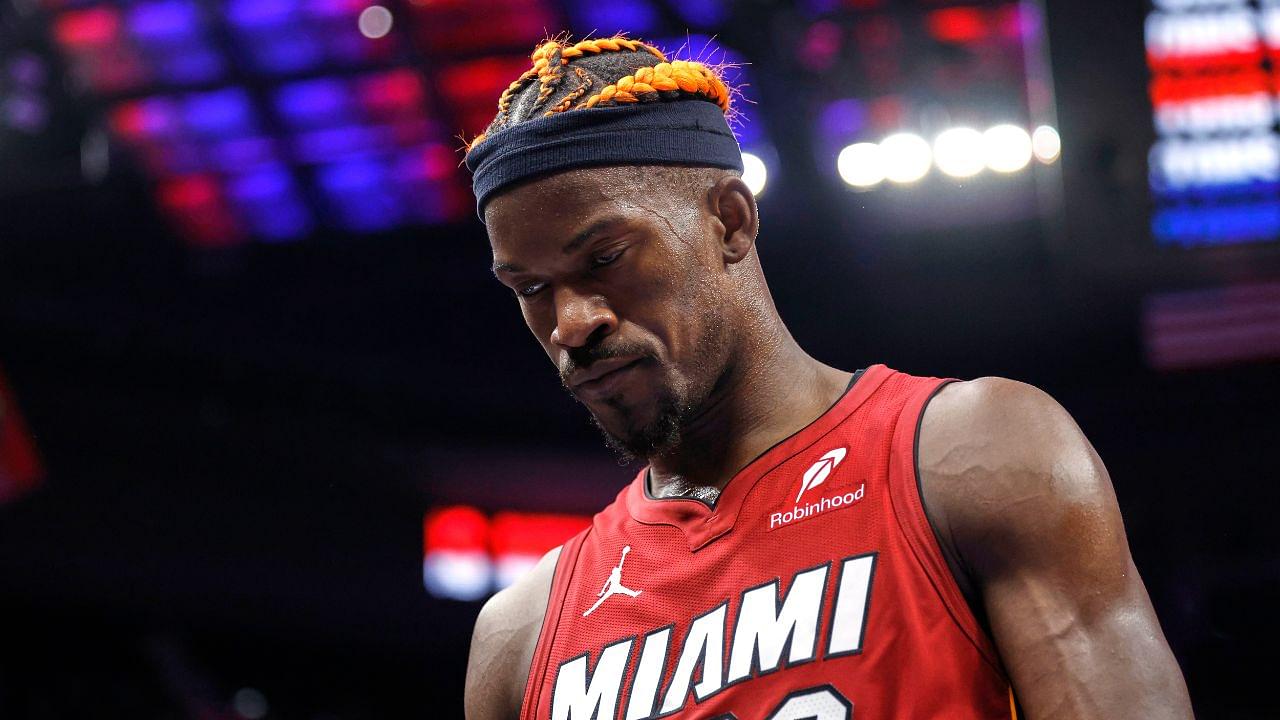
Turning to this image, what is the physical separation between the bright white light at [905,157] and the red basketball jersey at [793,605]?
5.02m

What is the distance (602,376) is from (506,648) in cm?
59

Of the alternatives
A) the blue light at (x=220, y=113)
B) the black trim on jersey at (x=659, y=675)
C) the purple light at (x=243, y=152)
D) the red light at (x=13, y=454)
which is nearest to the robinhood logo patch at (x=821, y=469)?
the black trim on jersey at (x=659, y=675)

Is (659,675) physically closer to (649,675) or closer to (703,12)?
(649,675)

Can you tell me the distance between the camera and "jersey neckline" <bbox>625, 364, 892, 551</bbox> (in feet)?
6.29

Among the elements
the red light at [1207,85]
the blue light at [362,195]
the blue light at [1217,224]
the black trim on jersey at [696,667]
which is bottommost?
the blue light at [1217,224]

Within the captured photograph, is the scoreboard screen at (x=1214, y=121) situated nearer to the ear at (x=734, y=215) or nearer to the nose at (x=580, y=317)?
the ear at (x=734, y=215)

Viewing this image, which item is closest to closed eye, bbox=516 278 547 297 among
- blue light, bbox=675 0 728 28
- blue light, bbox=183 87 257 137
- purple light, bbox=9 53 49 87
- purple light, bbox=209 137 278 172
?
blue light, bbox=675 0 728 28

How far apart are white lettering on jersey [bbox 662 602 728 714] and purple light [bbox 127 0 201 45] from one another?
5.98m

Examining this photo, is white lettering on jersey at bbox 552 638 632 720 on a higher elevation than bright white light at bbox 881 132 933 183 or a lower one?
higher

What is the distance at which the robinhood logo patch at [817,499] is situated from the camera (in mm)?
1783

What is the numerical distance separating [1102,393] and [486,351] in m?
4.40

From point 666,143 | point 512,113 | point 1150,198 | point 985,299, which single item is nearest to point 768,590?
point 666,143

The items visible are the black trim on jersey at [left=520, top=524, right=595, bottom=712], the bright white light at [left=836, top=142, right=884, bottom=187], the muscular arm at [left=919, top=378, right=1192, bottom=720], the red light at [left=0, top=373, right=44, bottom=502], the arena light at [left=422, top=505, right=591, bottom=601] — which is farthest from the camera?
the arena light at [left=422, top=505, right=591, bottom=601]

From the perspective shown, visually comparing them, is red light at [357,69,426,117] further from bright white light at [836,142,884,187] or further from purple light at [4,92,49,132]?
bright white light at [836,142,884,187]
